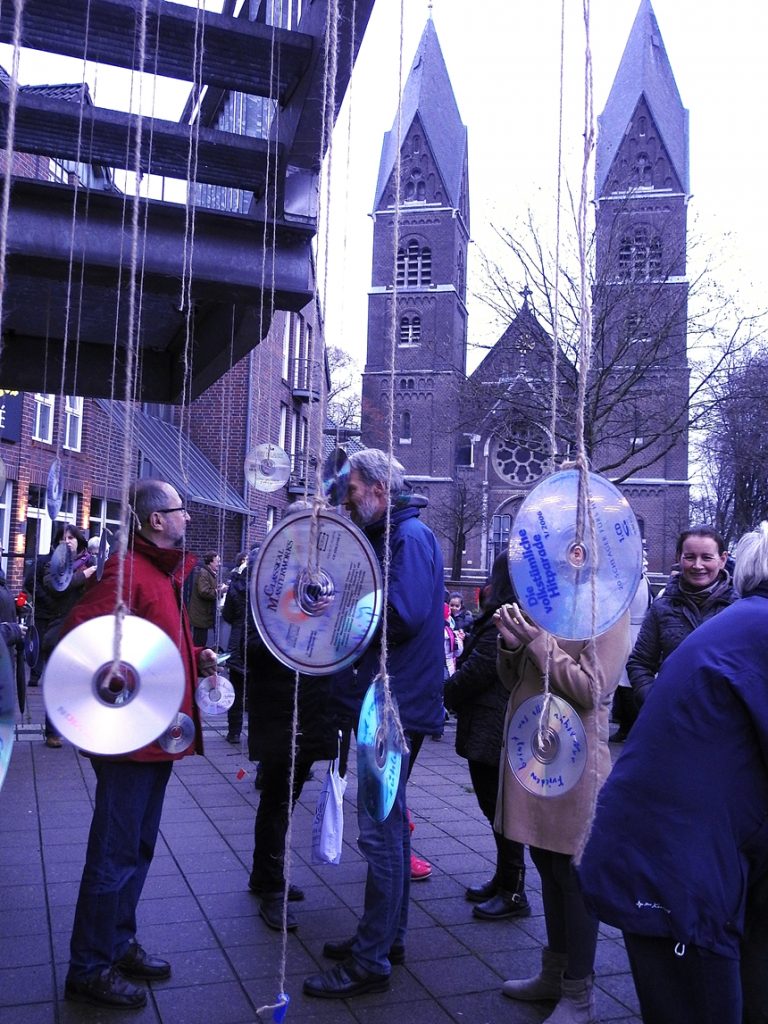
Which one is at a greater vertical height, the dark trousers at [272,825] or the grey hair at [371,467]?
the grey hair at [371,467]

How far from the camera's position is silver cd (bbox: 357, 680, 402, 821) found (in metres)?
2.66

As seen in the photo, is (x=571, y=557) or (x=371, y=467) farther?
(x=371, y=467)

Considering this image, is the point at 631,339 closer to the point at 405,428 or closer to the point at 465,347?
the point at 465,347

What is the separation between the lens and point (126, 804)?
3.24 m

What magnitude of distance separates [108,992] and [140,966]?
29 centimetres

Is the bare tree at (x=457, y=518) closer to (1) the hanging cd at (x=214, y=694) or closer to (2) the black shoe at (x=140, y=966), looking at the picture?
(1) the hanging cd at (x=214, y=694)

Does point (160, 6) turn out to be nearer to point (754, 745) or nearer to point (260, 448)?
point (754, 745)

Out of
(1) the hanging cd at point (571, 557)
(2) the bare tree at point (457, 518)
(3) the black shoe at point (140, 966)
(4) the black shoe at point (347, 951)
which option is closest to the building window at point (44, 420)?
(3) the black shoe at point (140, 966)

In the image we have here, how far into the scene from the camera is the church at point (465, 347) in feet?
75.7

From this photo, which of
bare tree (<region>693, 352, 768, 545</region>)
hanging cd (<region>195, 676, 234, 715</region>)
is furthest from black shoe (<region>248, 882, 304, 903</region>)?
bare tree (<region>693, 352, 768, 545</region>)

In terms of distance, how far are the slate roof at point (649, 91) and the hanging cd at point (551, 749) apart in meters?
46.3

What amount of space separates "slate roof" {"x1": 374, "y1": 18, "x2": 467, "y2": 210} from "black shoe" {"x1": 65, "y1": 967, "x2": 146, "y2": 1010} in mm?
49092

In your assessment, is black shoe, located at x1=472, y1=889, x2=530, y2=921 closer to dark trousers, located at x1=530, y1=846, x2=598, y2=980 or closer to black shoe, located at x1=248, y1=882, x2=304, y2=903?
black shoe, located at x1=248, y1=882, x2=304, y2=903

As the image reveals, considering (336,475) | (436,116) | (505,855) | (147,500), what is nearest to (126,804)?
(147,500)
